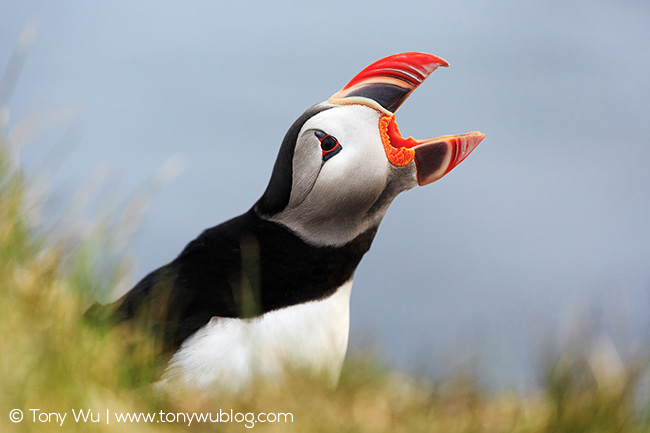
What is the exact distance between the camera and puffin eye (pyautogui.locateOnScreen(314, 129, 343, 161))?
3.34 metres

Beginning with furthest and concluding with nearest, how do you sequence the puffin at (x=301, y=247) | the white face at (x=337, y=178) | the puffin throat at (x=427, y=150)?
the puffin throat at (x=427, y=150) → the white face at (x=337, y=178) → the puffin at (x=301, y=247)

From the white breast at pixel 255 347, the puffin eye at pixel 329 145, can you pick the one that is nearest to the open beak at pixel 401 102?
the puffin eye at pixel 329 145

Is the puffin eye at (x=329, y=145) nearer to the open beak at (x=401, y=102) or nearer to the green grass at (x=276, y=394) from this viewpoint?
the open beak at (x=401, y=102)

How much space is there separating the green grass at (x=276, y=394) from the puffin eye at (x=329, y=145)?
1.07m

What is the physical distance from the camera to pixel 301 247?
335cm

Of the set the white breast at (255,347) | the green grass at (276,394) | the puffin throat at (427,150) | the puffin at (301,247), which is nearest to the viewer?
the green grass at (276,394)

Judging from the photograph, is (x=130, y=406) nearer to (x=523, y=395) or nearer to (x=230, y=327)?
(x=230, y=327)

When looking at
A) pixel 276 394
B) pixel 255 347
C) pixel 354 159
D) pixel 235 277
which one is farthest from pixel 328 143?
pixel 276 394

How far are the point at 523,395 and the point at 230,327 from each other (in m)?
1.25

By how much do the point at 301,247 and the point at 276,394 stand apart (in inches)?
46.6

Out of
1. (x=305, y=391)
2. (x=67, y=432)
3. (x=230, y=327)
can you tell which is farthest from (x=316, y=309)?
(x=67, y=432)

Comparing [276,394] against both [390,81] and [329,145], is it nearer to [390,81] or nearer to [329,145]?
[329,145]

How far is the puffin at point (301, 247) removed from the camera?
294 cm

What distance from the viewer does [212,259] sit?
10.8ft
